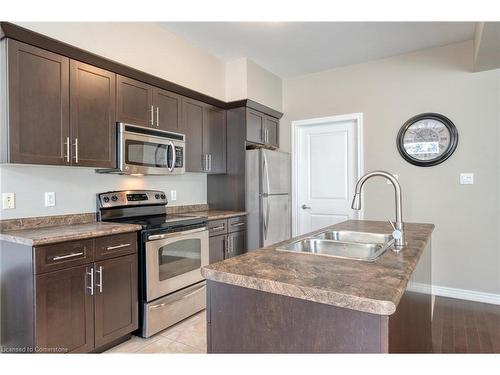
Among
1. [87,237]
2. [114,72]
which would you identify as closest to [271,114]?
[114,72]

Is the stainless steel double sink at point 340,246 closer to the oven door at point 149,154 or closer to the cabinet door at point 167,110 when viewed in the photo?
the oven door at point 149,154

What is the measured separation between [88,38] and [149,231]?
1.56 m

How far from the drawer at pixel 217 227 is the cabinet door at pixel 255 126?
42.6 inches

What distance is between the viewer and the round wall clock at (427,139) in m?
3.34

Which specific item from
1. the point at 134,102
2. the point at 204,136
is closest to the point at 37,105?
the point at 134,102

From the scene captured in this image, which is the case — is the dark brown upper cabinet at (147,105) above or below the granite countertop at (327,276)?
above

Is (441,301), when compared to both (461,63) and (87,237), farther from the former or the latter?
(87,237)

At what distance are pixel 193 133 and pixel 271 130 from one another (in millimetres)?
1275

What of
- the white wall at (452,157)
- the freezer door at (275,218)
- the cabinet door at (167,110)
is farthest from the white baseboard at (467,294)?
the cabinet door at (167,110)

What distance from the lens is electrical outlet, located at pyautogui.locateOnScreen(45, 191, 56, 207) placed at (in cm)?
237

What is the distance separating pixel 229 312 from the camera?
45.1 inches

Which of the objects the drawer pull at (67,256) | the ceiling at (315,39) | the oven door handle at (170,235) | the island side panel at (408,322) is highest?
the ceiling at (315,39)

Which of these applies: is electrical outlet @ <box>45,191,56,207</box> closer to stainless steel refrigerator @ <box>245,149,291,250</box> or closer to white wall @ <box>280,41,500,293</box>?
stainless steel refrigerator @ <box>245,149,291,250</box>

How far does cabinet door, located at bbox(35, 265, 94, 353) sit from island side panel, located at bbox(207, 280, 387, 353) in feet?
4.00
